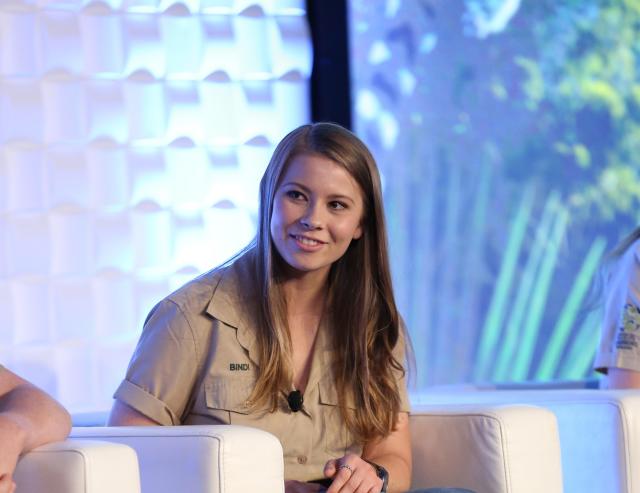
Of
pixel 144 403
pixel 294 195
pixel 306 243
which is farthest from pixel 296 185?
pixel 144 403

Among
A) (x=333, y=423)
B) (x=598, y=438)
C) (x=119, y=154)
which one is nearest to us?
(x=333, y=423)

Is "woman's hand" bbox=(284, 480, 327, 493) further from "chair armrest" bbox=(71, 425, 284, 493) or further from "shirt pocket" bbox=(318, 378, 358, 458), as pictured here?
"chair armrest" bbox=(71, 425, 284, 493)

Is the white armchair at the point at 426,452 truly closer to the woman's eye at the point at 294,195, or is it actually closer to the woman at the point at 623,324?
the woman's eye at the point at 294,195

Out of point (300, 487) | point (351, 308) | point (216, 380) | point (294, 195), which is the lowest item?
point (300, 487)

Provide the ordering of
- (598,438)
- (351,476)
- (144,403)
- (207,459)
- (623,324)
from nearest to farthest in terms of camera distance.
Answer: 1. (207,459)
2. (351,476)
3. (144,403)
4. (598,438)
5. (623,324)

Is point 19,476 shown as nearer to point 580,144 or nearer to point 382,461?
point 382,461

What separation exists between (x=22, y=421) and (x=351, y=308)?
0.94 metres

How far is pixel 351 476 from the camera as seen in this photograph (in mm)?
2236

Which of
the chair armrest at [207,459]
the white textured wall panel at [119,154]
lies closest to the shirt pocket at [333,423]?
the chair armrest at [207,459]

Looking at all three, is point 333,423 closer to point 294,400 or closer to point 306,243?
point 294,400

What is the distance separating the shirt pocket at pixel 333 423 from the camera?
2.46 meters

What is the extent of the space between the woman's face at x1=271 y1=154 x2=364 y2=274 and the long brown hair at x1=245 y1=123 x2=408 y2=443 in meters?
0.03

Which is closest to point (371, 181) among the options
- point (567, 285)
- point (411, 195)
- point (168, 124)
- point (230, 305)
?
point (230, 305)

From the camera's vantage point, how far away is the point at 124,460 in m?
1.75
